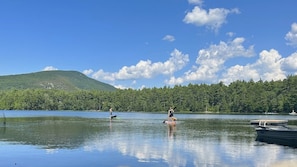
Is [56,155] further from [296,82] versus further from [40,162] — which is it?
[296,82]

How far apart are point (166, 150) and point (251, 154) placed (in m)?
6.21

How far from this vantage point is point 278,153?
3028 centimetres

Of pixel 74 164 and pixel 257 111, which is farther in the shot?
pixel 257 111

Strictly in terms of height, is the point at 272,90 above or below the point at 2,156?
above

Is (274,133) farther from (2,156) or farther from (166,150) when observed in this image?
(2,156)

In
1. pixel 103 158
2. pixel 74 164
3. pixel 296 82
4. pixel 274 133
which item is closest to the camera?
pixel 74 164

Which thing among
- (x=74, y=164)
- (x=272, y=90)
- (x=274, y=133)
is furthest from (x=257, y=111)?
(x=74, y=164)

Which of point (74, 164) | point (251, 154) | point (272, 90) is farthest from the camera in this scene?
point (272, 90)

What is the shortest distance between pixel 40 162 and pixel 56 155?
2561mm

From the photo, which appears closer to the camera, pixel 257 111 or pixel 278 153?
pixel 278 153

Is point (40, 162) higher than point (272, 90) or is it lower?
lower

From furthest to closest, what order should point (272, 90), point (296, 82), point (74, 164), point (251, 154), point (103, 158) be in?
point (272, 90), point (296, 82), point (251, 154), point (103, 158), point (74, 164)

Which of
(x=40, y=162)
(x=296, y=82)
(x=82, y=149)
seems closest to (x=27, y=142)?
(x=82, y=149)

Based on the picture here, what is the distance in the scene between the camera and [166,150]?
29.6 m
